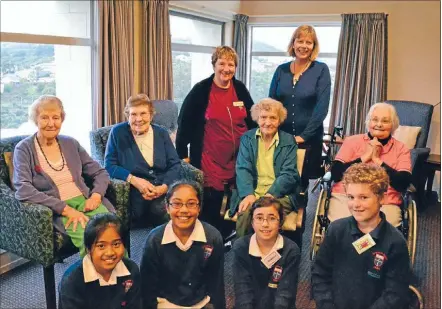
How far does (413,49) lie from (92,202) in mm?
4329

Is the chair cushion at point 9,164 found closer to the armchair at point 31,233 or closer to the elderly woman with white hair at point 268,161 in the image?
the armchair at point 31,233

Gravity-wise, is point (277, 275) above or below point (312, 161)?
below

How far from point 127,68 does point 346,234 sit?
280 cm

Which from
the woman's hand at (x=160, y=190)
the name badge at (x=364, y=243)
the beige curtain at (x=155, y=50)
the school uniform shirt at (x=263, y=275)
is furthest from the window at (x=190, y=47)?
the name badge at (x=364, y=243)

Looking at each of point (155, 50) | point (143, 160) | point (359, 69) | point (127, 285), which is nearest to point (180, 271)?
point (127, 285)

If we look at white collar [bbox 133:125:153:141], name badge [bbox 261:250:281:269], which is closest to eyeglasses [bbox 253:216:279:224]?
name badge [bbox 261:250:281:269]

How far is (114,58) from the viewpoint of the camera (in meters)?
4.17

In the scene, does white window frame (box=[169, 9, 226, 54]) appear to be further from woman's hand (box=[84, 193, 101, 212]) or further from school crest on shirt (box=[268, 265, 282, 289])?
school crest on shirt (box=[268, 265, 282, 289])

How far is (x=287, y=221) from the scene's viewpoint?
112 inches

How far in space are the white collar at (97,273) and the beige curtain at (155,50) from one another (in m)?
2.75

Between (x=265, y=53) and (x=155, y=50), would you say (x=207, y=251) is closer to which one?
(x=155, y=50)

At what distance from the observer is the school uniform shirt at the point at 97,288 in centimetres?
208

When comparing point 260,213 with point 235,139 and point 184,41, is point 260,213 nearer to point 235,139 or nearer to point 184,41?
point 235,139

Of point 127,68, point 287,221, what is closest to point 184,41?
point 127,68
